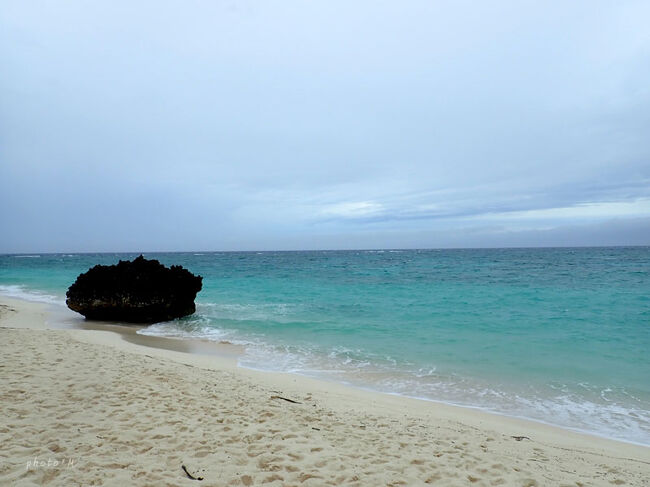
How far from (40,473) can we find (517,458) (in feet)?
16.9

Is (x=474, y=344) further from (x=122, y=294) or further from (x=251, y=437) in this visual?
(x=122, y=294)

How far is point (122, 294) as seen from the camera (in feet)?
50.0

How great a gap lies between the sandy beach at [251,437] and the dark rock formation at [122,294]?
7931 mm

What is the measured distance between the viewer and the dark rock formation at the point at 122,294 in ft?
50.1

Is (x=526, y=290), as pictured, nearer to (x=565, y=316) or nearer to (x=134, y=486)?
(x=565, y=316)

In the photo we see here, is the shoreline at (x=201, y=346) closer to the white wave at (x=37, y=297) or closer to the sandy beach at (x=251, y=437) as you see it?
the sandy beach at (x=251, y=437)

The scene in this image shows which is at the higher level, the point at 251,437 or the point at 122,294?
the point at 122,294

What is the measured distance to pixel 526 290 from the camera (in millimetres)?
25031

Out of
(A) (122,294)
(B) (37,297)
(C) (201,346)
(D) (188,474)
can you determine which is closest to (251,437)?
(D) (188,474)

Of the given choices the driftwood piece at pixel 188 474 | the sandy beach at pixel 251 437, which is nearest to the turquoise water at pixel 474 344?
the sandy beach at pixel 251 437

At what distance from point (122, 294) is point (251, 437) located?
12853mm

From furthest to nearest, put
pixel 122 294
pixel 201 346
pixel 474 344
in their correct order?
pixel 122 294 → pixel 474 344 → pixel 201 346

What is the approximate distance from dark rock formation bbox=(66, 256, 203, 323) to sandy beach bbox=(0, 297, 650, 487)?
312 inches

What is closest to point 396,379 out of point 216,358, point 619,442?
point 619,442
